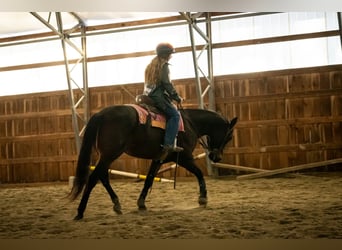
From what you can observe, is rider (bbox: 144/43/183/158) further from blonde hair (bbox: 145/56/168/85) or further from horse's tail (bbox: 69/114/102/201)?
horse's tail (bbox: 69/114/102/201)

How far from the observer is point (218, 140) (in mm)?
3457

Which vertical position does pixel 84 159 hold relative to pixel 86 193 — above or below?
above

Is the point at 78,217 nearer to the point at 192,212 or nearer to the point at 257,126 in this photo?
the point at 192,212

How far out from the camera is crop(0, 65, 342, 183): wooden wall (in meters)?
2.96

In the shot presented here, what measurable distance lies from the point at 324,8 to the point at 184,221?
1.87 meters

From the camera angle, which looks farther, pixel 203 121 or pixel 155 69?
pixel 203 121

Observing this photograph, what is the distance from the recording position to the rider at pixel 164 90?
3.08 metres

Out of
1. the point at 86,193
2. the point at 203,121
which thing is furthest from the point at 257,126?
the point at 86,193

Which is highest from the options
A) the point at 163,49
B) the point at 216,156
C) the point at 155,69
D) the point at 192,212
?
the point at 163,49

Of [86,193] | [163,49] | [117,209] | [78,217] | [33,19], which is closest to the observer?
[78,217]

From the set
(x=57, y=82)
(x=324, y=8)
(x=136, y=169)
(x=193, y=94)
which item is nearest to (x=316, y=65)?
(x=324, y=8)

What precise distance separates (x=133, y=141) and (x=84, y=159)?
493 millimetres

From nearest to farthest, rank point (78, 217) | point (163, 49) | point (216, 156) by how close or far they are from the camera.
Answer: point (78, 217) → point (163, 49) → point (216, 156)

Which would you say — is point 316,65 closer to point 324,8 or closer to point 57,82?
point 324,8
